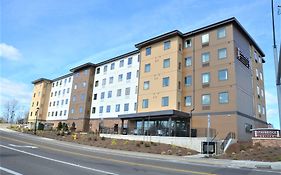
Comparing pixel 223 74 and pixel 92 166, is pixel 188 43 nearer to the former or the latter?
pixel 223 74

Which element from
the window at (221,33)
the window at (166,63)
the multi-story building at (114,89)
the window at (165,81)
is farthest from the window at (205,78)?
the multi-story building at (114,89)

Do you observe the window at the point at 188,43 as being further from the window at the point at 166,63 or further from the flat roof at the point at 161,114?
the flat roof at the point at 161,114

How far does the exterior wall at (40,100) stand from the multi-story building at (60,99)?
8.12 feet

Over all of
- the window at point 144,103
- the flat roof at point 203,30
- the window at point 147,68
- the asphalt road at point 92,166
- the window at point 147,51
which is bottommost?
the asphalt road at point 92,166

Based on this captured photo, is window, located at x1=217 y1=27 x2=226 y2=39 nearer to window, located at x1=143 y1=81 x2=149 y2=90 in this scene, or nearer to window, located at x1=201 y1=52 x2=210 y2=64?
window, located at x1=201 y1=52 x2=210 y2=64

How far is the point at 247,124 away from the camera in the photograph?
36281 millimetres

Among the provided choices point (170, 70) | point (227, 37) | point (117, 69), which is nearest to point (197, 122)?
point (170, 70)

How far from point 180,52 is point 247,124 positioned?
1390 cm

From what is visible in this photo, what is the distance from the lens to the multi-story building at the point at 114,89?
49031 mm

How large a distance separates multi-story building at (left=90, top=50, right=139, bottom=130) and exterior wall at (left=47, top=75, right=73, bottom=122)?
13.0m

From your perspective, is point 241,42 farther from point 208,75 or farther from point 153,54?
point 153,54

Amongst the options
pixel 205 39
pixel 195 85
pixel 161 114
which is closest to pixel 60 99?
pixel 161 114

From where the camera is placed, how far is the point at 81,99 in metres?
62.0

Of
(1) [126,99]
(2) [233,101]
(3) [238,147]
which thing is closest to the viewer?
(3) [238,147]
